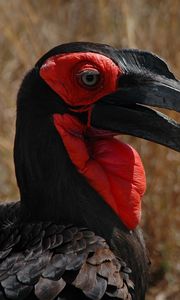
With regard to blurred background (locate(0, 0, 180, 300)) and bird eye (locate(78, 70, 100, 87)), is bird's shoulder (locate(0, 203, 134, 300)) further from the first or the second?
blurred background (locate(0, 0, 180, 300))

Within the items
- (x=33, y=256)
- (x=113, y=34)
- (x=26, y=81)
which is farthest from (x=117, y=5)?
(x=33, y=256)

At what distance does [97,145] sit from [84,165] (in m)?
0.10

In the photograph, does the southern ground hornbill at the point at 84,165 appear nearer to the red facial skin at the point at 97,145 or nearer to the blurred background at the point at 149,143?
the red facial skin at the point at 97,145

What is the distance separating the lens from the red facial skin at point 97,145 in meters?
3.37

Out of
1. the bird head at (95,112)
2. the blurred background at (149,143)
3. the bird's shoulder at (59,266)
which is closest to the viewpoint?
the bird's shoulder at (59,266)

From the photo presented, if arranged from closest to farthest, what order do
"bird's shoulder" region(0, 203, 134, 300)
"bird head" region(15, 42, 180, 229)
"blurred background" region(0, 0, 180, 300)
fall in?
"bird's shoulder" region(0, 203, 134, 300)
"bird head" region(15, 42, 180, 229)
"blurred background" region(0, 0, 180, 300)

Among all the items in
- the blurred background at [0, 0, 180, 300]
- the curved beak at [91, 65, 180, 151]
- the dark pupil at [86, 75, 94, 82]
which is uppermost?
the dark pupil at [86, 75, 94, 82]

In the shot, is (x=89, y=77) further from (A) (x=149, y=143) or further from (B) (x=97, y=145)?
(A) (x=149, y=143)

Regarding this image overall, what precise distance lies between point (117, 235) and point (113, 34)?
224 centimetres

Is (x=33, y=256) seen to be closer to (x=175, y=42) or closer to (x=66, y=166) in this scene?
(x=66, y=166)

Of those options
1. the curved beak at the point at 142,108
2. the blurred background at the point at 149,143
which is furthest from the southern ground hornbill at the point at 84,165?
the blurred background at the point at 149,143

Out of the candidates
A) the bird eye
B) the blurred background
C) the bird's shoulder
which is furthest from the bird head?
the blurred background

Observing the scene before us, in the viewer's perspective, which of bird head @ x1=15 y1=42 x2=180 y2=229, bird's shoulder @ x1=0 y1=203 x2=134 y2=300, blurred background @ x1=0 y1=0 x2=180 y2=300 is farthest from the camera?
blurred background @ x1=0 y1=0 x2=180 y2=300

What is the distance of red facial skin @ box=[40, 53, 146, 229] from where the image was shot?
337 cm
